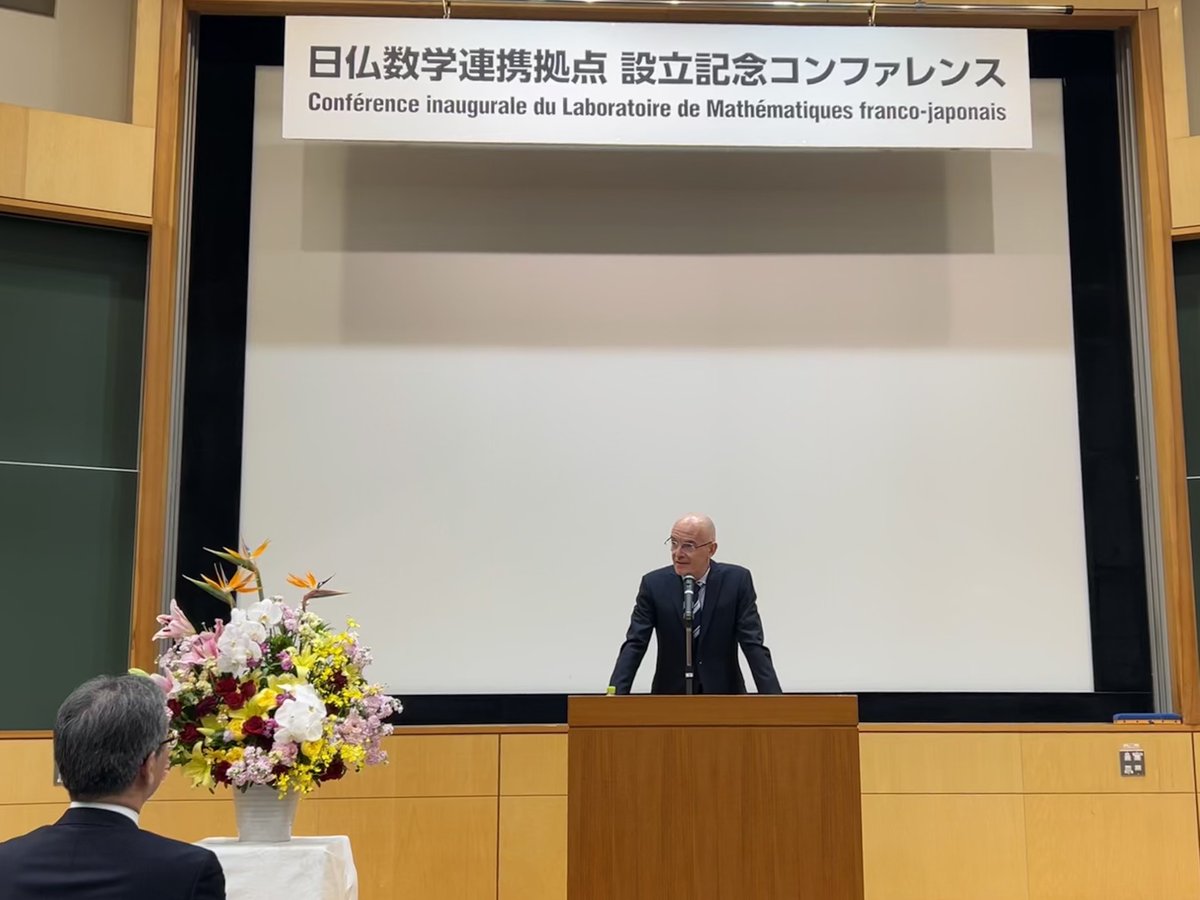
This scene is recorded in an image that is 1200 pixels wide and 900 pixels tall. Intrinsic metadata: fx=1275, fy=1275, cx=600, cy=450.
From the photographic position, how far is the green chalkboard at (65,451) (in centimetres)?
509

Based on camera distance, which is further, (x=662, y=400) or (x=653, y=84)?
(x=662, y=400)

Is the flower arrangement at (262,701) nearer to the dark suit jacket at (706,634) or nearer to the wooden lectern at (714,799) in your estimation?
the wooden lectern at (714,799)

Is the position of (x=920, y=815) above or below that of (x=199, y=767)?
below

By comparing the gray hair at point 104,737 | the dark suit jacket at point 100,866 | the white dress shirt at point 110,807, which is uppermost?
the gray hair at point 104,737

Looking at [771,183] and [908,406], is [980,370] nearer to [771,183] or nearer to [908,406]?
[908,406]

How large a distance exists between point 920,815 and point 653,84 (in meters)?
Result: 3.16

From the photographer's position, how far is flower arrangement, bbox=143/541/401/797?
2889mm

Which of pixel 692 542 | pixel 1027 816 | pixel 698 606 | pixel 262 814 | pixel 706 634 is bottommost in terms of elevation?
pixel 1027 816

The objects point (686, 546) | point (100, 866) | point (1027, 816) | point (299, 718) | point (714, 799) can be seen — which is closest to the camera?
point (100, 866)

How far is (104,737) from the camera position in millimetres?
1769

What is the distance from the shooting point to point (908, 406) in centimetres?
564

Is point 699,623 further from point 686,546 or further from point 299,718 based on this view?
point 299,718

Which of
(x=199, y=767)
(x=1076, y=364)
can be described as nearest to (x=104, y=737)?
(x=199, y=767)

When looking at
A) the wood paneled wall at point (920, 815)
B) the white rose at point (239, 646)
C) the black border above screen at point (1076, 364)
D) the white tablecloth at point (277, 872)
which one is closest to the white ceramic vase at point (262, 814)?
the white tablecloth at point (277, 872)
